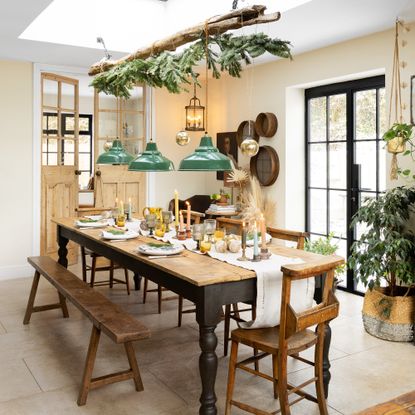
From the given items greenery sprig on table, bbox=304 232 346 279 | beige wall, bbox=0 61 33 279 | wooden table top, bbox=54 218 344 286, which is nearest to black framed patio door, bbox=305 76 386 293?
greenery sprig on table, bbox=304 232 346 279

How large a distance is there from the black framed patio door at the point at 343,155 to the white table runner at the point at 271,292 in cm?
237

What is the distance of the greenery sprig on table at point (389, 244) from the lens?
391cm

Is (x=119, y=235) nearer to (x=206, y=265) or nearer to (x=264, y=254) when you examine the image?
(x=206, y=265)

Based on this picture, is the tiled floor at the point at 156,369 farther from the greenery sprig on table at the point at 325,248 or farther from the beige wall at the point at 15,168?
the beige wall at the point at 15,168

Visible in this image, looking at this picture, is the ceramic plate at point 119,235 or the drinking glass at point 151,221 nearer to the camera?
the ceramic plate at point 119,235

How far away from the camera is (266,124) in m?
5.91

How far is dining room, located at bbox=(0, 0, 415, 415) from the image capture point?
2822 millimetres

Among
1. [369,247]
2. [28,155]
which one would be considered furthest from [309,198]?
[28,155]

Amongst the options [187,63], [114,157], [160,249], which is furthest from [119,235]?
[187,63]

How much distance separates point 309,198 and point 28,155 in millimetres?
3393

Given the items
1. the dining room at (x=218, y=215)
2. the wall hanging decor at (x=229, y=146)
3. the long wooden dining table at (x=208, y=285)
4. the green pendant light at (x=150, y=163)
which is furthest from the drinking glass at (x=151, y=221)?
the wall hanging decor at (x=229, y=146)

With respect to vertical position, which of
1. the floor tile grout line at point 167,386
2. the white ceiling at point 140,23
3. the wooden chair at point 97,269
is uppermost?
the white ceiling at point 140,23

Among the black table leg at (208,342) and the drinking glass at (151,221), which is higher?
the drinking glass at (151,221)

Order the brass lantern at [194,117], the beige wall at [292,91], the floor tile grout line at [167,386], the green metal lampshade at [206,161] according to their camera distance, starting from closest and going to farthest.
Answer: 1. the floor tile grout line at [167,386]
2. the green metal lampshade at [206,161]
3. the beige wall at [292,91]
4. the brass lantern at [194,117]
